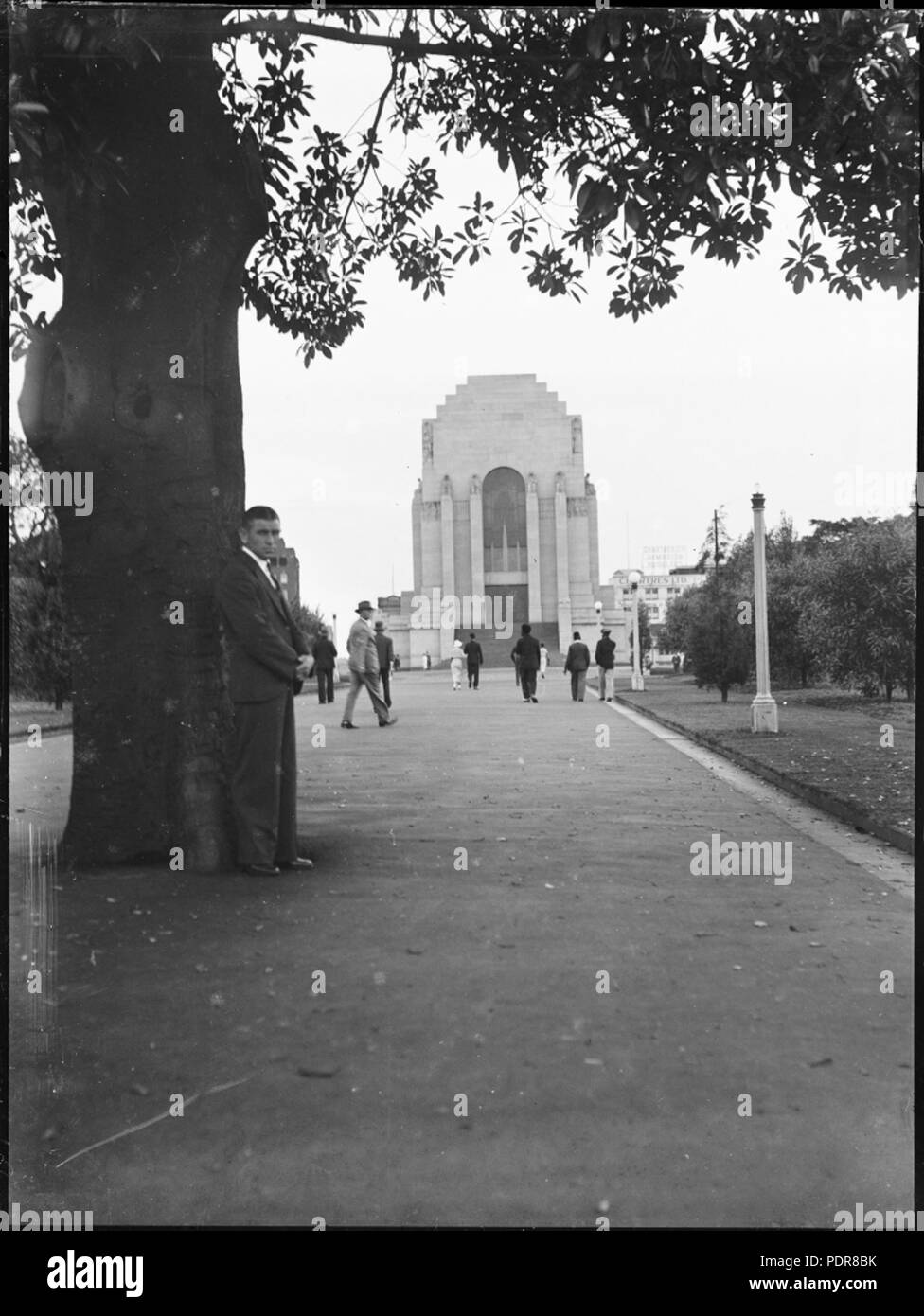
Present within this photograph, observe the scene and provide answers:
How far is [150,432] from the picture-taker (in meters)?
3.58

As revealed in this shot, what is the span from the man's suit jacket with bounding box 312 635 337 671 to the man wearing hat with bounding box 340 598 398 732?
0.08 meters

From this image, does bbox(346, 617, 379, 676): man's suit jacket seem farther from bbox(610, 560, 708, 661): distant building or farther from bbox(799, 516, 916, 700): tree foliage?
bbox(799, 516, 916, 700): tree foliage

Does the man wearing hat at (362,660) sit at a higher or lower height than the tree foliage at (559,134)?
lower

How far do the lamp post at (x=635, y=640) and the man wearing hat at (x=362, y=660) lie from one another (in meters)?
1.06

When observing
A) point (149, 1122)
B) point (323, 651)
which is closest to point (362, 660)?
point (323, 651)

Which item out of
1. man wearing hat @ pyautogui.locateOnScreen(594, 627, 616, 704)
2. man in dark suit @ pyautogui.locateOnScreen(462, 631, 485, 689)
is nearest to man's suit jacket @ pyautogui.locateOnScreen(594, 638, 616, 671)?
man wearing hat @ pyautogui.locateOnScreen(594, 627, 616, 704)

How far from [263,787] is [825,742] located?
4.31m

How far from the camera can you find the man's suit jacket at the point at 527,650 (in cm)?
490

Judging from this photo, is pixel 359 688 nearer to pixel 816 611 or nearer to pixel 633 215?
pixel 633 215

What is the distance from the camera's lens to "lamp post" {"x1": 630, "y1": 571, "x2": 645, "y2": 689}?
14.8 ft

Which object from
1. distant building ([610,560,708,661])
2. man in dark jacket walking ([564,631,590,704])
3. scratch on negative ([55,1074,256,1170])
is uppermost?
distant building ([610,560,708,661])

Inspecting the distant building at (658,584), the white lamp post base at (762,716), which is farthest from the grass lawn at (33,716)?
the white lamp post base at (762,716)

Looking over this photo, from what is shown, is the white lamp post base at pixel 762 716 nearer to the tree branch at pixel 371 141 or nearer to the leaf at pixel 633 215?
the leaf at pixel 633 215
